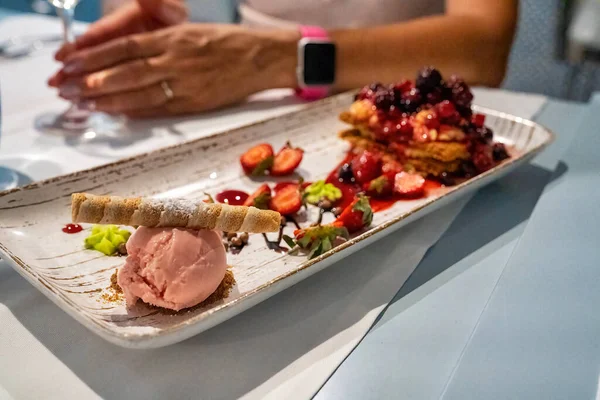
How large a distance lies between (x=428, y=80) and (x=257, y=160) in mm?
498

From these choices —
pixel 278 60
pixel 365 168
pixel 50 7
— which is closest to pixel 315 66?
pixel 278 60

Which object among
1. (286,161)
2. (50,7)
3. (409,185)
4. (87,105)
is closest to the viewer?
(409,185)

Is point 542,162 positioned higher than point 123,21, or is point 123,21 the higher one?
point 123,21

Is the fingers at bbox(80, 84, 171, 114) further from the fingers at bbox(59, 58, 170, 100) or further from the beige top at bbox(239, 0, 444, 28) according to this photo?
the beige top at bbox(239, 0, 444, 28)

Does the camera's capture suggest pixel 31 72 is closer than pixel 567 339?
No

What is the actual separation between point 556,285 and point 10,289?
39.0 inches

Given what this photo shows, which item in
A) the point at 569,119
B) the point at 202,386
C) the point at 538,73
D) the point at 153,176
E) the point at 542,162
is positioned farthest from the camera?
the point at 538,73

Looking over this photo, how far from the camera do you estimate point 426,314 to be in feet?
3.21

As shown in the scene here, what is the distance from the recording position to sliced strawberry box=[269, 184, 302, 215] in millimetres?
1243

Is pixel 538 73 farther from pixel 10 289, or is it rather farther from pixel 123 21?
pixel 10 289

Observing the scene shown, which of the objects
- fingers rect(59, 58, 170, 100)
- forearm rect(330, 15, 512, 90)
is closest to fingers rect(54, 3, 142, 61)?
fingers rect(59, 58, 170, 100)

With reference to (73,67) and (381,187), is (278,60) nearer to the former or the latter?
(73,67)

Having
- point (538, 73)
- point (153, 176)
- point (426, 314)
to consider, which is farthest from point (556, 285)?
point (538, 73)

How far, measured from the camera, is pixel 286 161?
1.46m
